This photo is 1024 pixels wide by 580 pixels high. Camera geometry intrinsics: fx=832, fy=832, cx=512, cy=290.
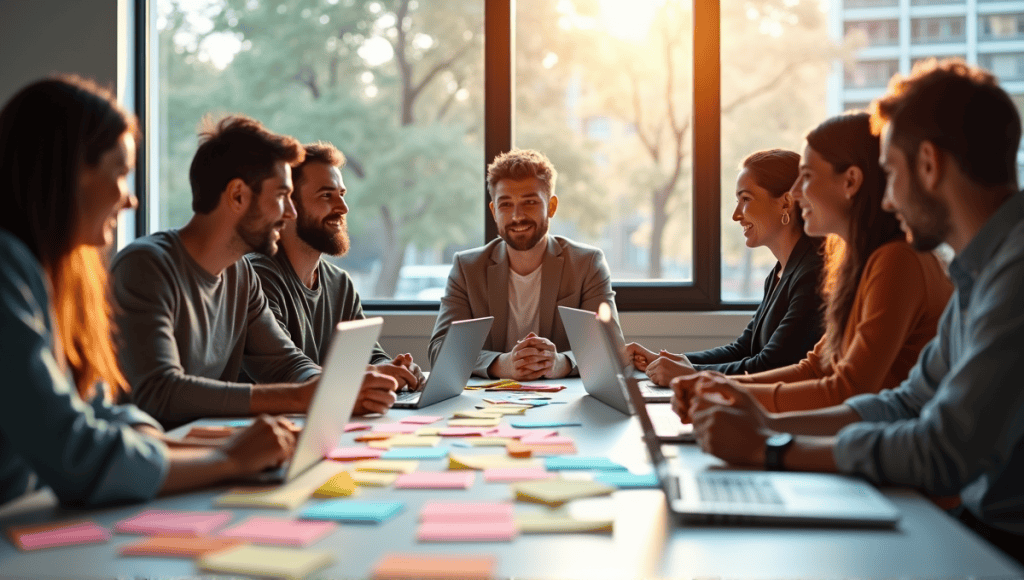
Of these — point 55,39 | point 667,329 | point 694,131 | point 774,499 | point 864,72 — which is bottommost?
point 667,329

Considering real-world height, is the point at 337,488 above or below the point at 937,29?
below

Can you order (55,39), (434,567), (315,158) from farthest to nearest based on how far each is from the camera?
(55,39)
(315,158)
(434,567)

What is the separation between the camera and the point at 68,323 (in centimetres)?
125

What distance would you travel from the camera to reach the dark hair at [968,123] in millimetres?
1284

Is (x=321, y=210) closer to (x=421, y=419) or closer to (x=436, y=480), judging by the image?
(x=421, y=419)

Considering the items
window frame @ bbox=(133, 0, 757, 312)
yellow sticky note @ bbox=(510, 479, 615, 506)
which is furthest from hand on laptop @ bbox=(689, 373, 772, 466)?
window frame @ bbox=(133, 0, 757, 312)

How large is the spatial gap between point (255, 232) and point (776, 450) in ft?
4.77

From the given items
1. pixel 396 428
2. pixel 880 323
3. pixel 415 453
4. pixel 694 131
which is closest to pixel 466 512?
pixel 415 453

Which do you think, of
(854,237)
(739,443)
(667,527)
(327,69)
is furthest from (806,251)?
(327,69)

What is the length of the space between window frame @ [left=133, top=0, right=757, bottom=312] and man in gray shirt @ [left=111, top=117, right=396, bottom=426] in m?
1.67

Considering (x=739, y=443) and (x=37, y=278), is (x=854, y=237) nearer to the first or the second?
(x=739, y=443)

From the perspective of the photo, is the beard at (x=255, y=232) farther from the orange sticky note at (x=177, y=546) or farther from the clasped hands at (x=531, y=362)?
the orange sticky note at (x=177, y=546)

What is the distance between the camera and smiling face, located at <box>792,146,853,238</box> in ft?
6.12

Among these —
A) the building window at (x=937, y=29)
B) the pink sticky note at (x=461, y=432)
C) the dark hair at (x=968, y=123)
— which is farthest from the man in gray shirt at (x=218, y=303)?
the building window at (x=937, y=29)
